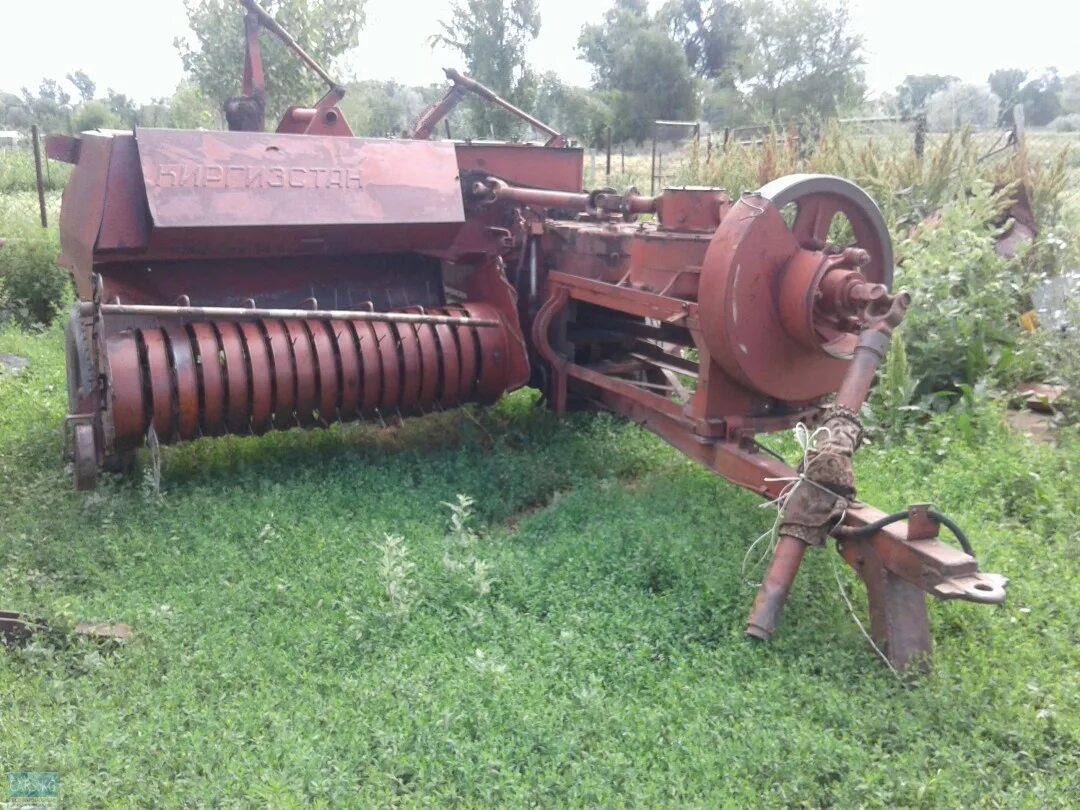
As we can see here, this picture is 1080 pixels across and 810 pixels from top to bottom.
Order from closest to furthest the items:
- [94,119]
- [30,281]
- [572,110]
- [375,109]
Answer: [30,281] < [375,109] < [572,110] < [94,119]

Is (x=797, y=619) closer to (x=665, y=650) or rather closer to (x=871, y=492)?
(x=665, y=650)

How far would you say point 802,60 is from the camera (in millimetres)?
30625

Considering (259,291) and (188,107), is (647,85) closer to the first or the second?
(188,107)

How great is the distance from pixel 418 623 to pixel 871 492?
2.24 meters

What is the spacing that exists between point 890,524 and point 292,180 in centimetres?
310

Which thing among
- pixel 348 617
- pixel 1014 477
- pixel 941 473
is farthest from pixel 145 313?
pixel 1014 477

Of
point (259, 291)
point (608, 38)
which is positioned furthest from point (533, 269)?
point (608, 38)

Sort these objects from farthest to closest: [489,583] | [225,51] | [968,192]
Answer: [225,51], [968,192], [489,583]

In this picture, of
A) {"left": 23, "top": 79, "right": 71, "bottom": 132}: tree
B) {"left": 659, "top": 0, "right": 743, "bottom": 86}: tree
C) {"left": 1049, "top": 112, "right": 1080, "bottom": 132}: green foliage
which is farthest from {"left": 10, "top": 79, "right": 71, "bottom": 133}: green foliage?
{"left": 1049, "top": 112, "right": 1080, "bottom": 132}: green foliage

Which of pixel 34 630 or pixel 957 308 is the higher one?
pixel 957 308

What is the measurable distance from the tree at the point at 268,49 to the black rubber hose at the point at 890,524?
41.5 feet

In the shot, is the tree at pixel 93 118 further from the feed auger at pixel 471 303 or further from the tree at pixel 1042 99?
the tree at pixel 1042 99

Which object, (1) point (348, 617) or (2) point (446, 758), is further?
(1) point (348, 617)

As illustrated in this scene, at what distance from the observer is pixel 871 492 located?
175 inches
